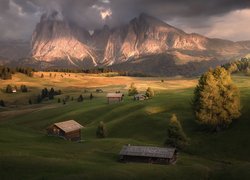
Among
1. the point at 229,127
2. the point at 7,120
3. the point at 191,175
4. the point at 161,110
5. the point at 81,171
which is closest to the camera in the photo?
the point at 81,171

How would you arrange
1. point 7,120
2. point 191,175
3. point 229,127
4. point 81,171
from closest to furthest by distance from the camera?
point 81,171
point 191,175
point 229,127
point 7,120

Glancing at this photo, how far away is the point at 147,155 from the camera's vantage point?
7150cm

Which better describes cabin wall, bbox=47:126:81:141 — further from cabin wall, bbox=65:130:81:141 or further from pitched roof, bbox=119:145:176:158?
pitched roof, bbox=119:145:176:158

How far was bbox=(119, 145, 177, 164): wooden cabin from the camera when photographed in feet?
233

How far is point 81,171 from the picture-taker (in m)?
56.0

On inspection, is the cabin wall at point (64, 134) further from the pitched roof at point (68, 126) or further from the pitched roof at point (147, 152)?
the pitched roof at point (147, 152)

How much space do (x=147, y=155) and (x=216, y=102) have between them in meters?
31.2

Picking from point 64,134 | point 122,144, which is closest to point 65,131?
point 64,134

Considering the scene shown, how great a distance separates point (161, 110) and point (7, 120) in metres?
68.2

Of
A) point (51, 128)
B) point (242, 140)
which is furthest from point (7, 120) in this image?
point (242, 140)

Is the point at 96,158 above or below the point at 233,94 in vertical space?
below

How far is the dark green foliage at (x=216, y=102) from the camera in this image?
93500 millimetres

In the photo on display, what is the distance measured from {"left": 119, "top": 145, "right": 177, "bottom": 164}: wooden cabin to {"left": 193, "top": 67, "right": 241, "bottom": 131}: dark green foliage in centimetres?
2395

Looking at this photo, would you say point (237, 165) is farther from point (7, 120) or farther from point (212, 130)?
point (7, 120)
